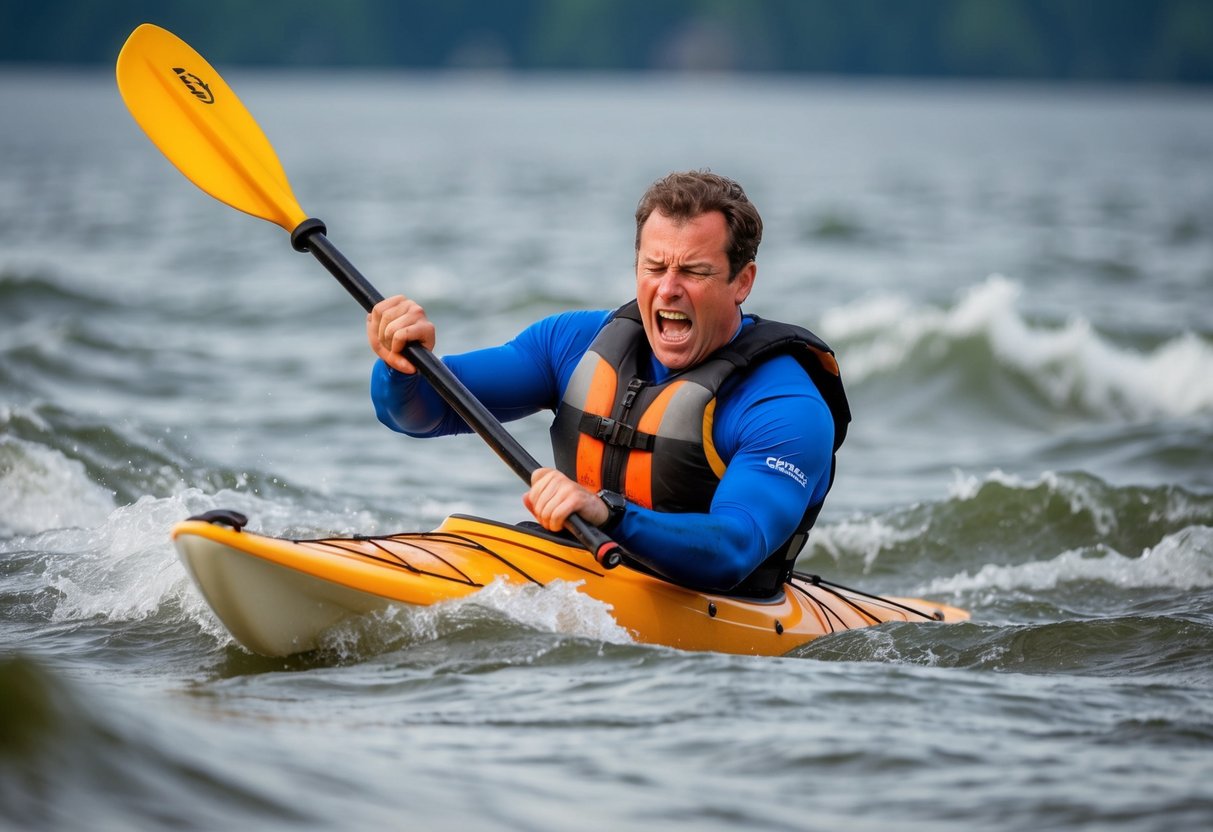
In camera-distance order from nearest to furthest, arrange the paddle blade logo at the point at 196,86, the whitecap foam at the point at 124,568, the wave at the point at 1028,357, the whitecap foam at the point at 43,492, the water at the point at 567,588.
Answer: the water at the point at 567,588, the whitecap foam at the point at 124,568, the paddle blade logo at the point at 196,86, the whitecap foam at the point at 43,492, the wave at the point at 1028,357

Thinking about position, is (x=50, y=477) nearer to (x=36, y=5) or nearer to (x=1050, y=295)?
(x=1050, y=295)

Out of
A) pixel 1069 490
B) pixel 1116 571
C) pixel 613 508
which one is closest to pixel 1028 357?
pixel 1069 490

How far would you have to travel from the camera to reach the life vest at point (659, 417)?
4.23 m

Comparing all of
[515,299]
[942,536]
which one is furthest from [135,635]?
[515,299]

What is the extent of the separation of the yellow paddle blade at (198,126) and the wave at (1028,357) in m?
6.75

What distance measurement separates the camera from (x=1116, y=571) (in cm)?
643

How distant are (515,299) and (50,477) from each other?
25.0ft

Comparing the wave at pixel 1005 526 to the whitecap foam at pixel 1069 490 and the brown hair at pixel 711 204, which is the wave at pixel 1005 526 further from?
the brown hair at pixel 711 204

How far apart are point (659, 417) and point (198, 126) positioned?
2129 mm

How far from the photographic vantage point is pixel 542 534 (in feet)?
14.1

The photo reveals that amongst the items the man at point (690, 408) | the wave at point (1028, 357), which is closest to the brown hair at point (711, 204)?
the man at point (690, 408)

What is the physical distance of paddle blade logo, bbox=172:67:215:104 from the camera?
5309 millimetres

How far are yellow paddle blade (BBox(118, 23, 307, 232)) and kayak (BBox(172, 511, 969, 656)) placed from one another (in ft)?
5.00

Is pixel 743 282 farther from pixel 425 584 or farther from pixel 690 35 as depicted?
pixel 690 35
